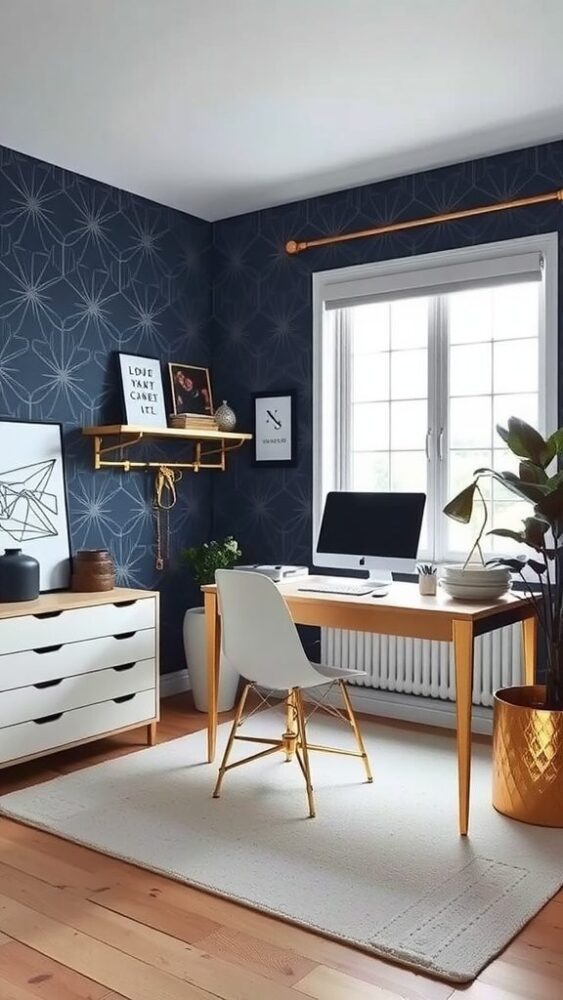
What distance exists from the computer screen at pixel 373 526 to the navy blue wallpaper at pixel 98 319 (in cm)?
116

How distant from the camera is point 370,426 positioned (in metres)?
4.39

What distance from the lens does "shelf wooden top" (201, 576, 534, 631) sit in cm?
288

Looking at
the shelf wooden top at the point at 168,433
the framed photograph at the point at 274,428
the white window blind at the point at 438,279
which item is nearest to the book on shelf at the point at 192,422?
the shelf wooden top at the point at 168,433

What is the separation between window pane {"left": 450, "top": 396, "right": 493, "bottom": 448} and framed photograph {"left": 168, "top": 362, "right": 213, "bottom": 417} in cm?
137

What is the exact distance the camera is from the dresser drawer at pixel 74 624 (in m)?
3.24

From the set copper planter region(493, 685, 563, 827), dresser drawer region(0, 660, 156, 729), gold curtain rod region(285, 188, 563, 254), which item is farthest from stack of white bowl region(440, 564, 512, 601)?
gold curtain rod region(285, 188, 563, 254)

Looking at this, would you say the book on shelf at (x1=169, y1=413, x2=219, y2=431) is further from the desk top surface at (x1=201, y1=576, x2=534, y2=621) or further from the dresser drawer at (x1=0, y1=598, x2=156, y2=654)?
the desk top surface at (x1=201, y1=576, x2=534, y2=621)

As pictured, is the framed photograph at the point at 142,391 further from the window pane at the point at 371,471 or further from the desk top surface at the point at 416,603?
the desk top surface at the point at 416,603

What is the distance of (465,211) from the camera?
12.8 feet

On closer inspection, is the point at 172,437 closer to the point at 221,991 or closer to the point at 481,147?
the point at 481,147

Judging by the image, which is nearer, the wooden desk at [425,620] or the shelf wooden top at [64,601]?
the wooden desk at [425,620]

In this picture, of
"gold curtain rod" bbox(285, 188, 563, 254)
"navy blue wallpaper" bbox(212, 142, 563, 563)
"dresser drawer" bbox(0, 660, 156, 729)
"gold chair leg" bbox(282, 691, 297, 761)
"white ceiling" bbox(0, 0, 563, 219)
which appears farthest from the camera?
"navy blue wallpaper" bbox(212, 142, 563, 563)

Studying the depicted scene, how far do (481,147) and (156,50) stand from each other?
155 centimetres

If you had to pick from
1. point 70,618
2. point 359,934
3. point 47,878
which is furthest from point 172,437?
point 359,934
